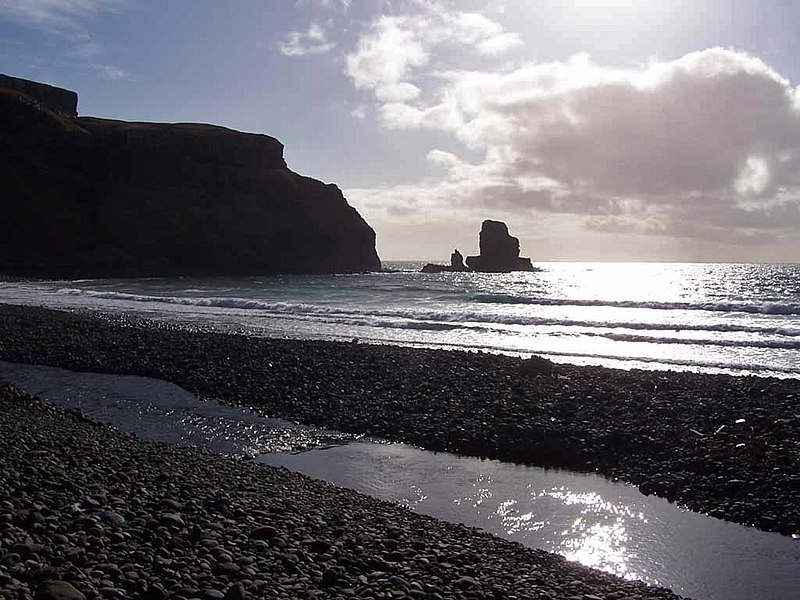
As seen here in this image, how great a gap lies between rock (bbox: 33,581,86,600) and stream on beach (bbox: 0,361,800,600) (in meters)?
4.96

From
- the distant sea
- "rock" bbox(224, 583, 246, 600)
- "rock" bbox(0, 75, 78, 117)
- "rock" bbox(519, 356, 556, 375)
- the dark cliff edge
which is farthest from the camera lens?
"rock" bbox(0, 75, 78, 117)

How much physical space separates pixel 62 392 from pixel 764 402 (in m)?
15.9

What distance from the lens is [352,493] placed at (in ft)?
29.6

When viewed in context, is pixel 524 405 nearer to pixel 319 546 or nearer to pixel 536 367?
pixel 536 367

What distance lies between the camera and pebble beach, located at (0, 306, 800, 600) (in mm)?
5660

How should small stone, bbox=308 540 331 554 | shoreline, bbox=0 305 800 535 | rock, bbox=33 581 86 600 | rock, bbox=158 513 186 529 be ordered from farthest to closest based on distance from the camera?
shoreline, bbox=0 305 800 535 → small stone, bbox=308 540 331 554 → rock, bbox=158 513 186 529 → rock, bbox=33 581 86 600

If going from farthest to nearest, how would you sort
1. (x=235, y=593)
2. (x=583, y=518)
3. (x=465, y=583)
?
(x=583, y=518) < (x=465, y=583) < (x=235, y=593)

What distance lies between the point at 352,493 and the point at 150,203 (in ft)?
312

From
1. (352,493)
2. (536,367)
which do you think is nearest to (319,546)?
(352,493)

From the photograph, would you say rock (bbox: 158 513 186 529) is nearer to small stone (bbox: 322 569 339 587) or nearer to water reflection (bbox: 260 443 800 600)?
small stone (bbox: 322 569 339 587)

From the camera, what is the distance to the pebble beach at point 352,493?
18.6 feet

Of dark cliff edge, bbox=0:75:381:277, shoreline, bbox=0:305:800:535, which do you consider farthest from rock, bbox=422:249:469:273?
shoreline, bbox=0:305:800:535

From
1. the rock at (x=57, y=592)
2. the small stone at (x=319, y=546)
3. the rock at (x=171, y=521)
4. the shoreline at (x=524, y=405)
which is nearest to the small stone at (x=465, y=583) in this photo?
the small stone at (x=319, y=546)

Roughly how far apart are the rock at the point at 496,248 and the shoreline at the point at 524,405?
11322cm
